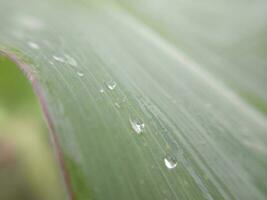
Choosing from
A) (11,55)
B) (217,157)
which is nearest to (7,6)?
(11,55)

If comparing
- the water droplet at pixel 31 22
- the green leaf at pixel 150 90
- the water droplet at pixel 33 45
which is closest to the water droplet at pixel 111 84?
the green leaf at pixel 150 90

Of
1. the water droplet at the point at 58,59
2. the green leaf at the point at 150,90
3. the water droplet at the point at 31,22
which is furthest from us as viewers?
the water droplet at the point at 31,22

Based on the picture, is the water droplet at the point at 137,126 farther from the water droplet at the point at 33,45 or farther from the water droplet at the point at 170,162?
the water droplet at the point at 33,45

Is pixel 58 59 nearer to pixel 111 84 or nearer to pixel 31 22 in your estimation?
pixel 111 84

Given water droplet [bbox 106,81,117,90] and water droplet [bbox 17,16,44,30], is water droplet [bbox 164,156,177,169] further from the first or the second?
water droplet [bbox 17,16,44,30]

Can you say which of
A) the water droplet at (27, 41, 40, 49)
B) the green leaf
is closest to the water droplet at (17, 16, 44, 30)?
the green leaf

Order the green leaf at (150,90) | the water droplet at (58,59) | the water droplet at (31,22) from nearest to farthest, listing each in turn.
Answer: the green leaf at (150,90), the water droplet at (58,59), the water droplet at (31,22)

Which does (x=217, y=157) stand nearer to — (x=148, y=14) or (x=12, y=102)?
(x=12, y=102)
